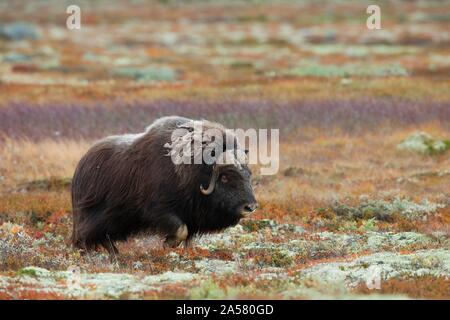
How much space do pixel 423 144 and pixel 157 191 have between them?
10357 millimetres

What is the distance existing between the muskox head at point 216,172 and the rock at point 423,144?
9706 mm

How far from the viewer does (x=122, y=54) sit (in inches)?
1890

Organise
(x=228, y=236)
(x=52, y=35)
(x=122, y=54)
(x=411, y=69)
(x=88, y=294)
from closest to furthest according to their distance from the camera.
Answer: (x=88, y=294) → (x=228, y=236) → (x=411, y=69) → (x=122, y=54) → (x=52, y=35)

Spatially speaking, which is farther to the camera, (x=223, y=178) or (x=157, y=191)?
(x=157, y=191)

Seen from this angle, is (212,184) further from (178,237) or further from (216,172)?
(178,237)

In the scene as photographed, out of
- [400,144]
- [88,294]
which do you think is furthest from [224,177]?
[400,144]

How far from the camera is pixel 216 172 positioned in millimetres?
9633

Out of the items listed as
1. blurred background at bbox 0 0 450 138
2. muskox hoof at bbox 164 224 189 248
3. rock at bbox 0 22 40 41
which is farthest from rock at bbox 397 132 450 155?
rock at bbox 0 22 40 41

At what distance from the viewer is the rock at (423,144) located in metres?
18.6

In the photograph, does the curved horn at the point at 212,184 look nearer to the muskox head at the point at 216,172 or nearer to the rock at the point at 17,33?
the muskox head at the point at 216,172

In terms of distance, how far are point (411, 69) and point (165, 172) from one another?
87.7 ft

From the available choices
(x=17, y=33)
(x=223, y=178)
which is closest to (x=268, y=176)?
(x=223, y=178)

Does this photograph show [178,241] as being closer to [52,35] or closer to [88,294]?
[88,294]

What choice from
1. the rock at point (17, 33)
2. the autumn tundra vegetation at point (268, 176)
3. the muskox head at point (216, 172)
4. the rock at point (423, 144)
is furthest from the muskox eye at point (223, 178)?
the rock at point (17, 33)
